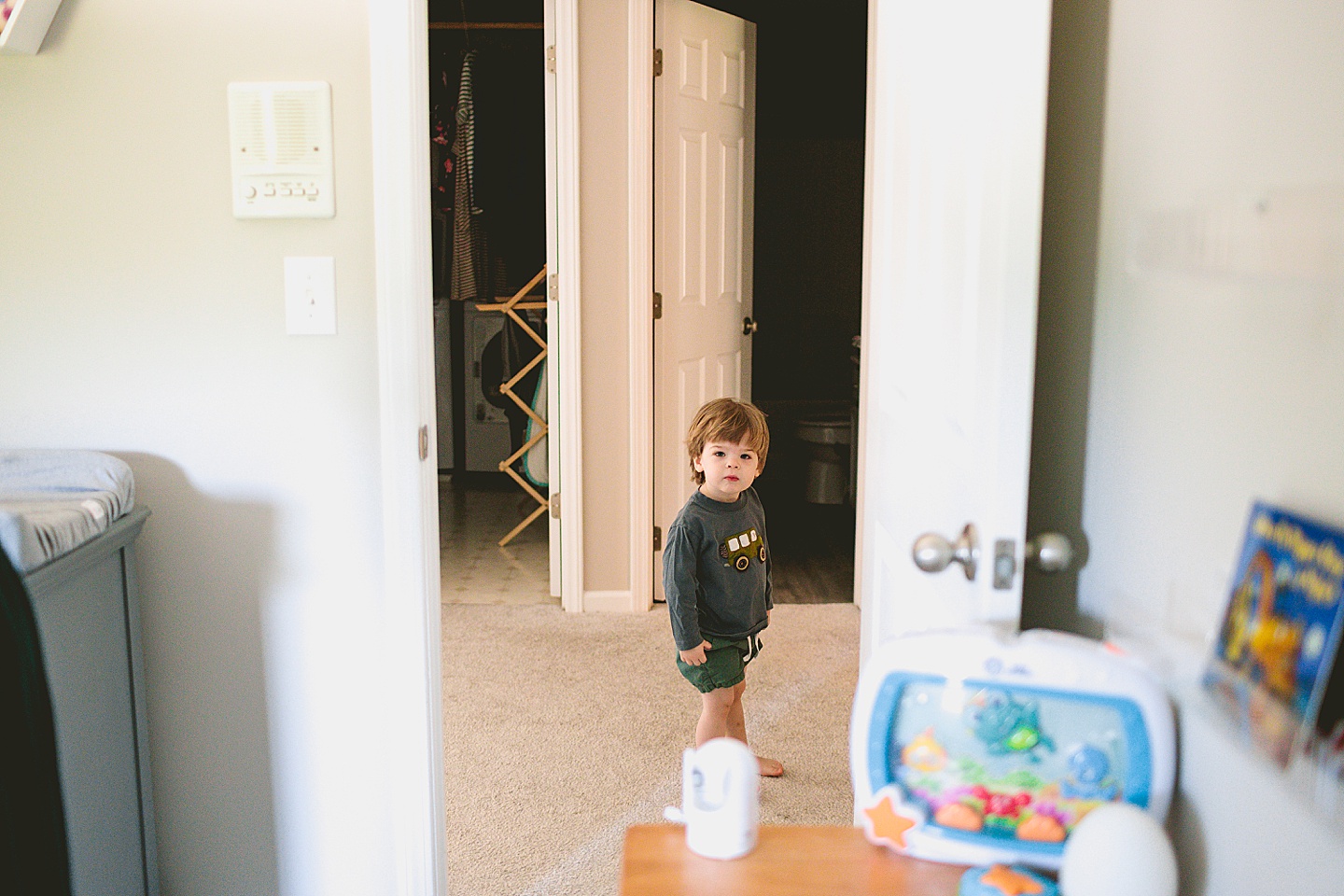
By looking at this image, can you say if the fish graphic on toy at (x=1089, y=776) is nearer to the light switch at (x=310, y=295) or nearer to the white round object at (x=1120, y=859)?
the white round object at (x=1120, y=859)

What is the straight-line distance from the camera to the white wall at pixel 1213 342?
0.80m

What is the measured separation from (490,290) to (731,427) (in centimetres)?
290

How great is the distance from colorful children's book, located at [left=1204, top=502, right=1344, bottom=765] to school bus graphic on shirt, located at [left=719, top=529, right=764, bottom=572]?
4.97ft

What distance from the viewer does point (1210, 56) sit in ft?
3.09

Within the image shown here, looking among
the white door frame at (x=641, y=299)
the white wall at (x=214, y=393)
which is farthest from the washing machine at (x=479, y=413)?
the white wall at (x=214, y=393)

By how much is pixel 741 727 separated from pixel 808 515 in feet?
9.63

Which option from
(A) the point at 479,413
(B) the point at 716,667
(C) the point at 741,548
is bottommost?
(B) the point at 716,667

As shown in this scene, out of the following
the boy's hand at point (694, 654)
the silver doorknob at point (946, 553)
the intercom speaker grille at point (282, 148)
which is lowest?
the boy's hand at point (694, 654)

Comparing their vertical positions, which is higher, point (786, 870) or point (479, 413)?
point (786, 870)

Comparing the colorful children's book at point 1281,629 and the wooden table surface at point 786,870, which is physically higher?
the colorful children's book at point 1281,629

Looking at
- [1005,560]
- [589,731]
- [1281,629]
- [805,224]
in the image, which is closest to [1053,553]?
[1005,560]

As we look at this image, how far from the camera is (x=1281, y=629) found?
2.64 feet

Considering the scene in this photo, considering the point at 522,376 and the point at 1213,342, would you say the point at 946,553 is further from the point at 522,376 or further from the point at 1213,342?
the point at 522,376

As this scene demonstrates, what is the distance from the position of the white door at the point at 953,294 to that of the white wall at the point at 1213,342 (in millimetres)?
118
